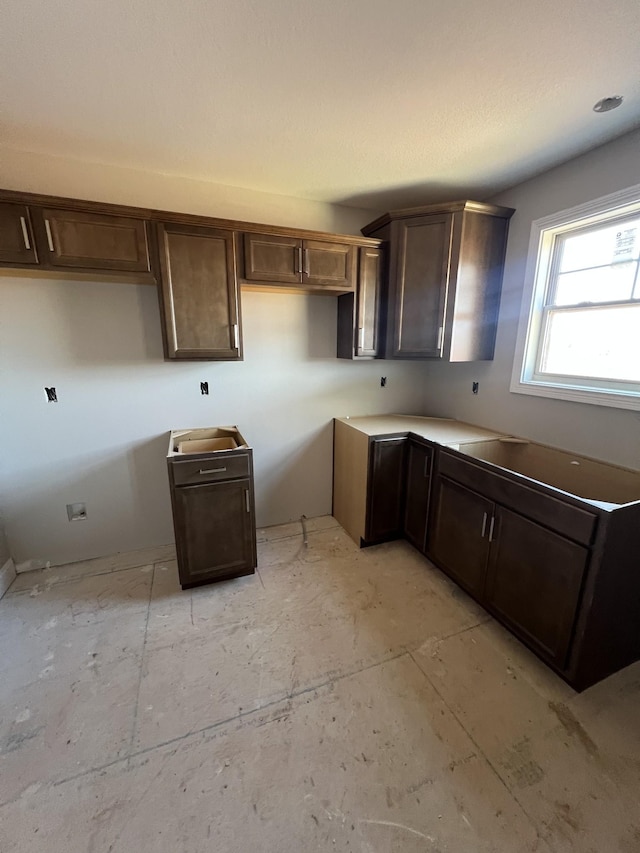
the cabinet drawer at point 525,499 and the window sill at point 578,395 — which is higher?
the window sill at point 578,395

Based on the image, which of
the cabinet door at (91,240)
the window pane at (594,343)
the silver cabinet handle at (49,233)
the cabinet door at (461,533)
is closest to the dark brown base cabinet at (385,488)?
the cabinet door at (461,533)

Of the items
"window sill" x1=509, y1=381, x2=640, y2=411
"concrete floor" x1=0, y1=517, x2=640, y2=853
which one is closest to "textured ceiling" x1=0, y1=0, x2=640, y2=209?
"window sill" x1=509, y1=381, x2=640, y2=411

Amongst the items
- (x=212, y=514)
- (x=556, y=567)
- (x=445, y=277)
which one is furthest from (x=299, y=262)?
(x=556, y=567)

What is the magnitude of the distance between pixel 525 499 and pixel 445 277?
5.12ft

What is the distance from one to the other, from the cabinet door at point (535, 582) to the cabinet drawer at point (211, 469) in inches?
60.5

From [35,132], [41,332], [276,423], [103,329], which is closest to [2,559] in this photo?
[41,332]

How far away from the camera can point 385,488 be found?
104 inches

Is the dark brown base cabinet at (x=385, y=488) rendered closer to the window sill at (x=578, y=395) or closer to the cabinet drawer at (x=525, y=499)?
the cabinet drawer at (x=525, y=499)

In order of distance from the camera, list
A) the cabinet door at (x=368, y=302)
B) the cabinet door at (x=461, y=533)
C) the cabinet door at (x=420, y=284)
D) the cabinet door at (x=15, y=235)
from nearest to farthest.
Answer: the cabinet door at (x=15, y=235) → the cabinet door at (x=461, y=533) → the cabinet door at (x=420, y=284) → the cabinet door at (x=368, y=302)

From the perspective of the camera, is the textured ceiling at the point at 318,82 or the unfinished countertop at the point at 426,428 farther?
the unfinished countertop at the point at 426,428

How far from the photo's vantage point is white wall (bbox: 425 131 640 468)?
1.87 meters

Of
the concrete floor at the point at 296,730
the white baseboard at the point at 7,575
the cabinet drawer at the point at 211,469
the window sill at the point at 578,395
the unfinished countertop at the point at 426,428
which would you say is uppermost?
the window sill at the point at 578,395

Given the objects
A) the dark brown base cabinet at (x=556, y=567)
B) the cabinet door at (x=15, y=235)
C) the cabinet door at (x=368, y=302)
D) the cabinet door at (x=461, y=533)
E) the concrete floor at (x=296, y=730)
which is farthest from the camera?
the cabinet door at (x=368, y=302)

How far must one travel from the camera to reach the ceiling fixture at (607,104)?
5.08 ft
